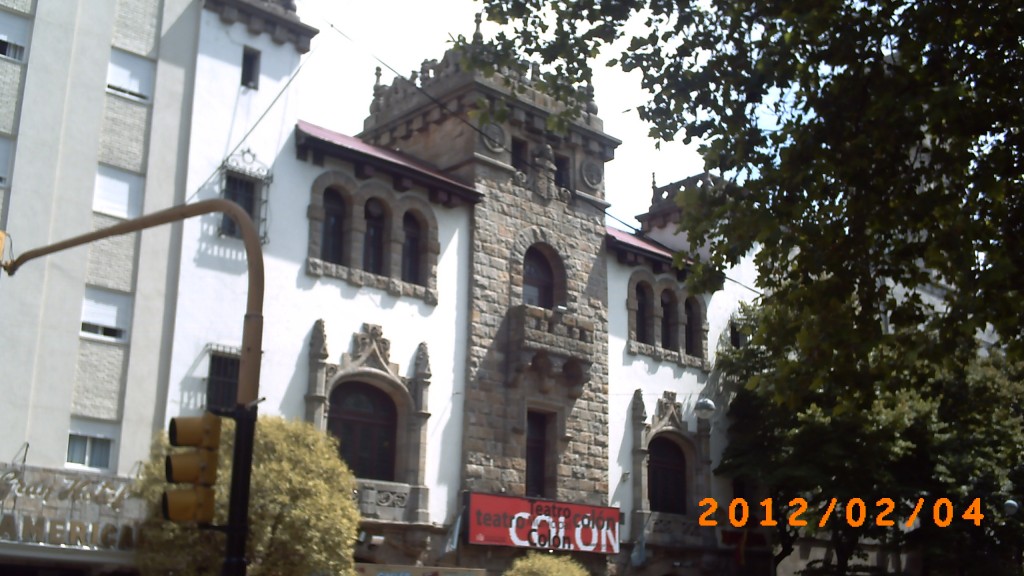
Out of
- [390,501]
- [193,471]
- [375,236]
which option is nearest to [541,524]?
[390,501]

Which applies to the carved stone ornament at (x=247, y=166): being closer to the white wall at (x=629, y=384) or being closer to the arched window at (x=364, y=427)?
the arched window at (x=364, y=427)

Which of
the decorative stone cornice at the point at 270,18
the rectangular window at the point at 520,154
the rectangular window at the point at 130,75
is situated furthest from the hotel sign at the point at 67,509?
the rectangular window at the point at 520,154

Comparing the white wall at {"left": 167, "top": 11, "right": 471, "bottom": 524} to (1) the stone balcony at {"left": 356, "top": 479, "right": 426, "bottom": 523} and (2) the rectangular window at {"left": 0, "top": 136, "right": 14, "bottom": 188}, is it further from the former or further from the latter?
(2) the rectangular window at {"left": 0, "top": 136, "right": 14, "bottom": 188}

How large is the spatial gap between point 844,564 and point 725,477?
410cm

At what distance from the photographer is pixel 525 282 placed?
30.0 m

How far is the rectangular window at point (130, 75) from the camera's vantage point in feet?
76.0

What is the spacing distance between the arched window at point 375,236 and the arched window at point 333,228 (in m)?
0.65

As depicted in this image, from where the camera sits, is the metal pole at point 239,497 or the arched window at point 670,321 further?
the arched window at point 670,321

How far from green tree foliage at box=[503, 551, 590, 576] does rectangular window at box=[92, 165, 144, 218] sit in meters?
10.7

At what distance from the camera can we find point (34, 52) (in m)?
22.2

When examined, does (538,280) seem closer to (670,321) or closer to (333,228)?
(670,321)

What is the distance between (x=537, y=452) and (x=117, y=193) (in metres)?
12.0

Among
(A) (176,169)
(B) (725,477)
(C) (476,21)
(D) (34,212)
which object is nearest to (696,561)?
(B) (725,477)
